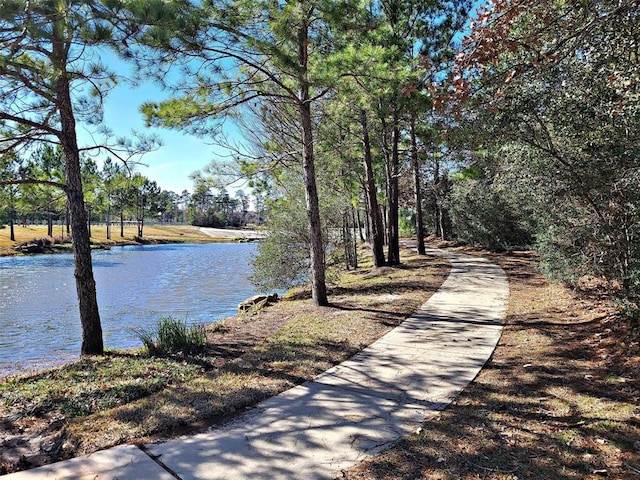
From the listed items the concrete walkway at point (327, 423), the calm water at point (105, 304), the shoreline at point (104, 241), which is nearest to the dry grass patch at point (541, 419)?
the concrete walkway at point (327, 423)

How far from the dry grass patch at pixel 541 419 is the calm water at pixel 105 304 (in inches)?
264

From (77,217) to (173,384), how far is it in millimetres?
3229

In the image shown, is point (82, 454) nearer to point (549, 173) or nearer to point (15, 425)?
point (15, 425)

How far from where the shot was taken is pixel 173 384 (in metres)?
4.44

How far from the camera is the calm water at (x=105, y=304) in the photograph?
858 centimetres

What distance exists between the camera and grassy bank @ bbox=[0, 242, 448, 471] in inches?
131

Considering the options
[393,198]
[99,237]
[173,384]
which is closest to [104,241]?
[99,237]

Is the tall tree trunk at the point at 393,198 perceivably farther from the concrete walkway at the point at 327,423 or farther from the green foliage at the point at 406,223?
the green foliage at the point at 406,223

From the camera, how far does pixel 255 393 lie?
4023 millimetres

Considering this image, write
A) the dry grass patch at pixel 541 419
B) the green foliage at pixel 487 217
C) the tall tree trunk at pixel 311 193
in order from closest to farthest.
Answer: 1. the dry grass patch at pixel 541 419
2. the tall tree trunk at pixel 311 193
3. the green foliage at pixel 487 217

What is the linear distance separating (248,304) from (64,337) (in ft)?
13.7

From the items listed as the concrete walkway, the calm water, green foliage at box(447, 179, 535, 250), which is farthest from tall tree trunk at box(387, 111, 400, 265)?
the concrete walkway

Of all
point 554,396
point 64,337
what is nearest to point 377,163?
point 64,337

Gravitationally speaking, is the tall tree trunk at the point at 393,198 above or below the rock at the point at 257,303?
above
